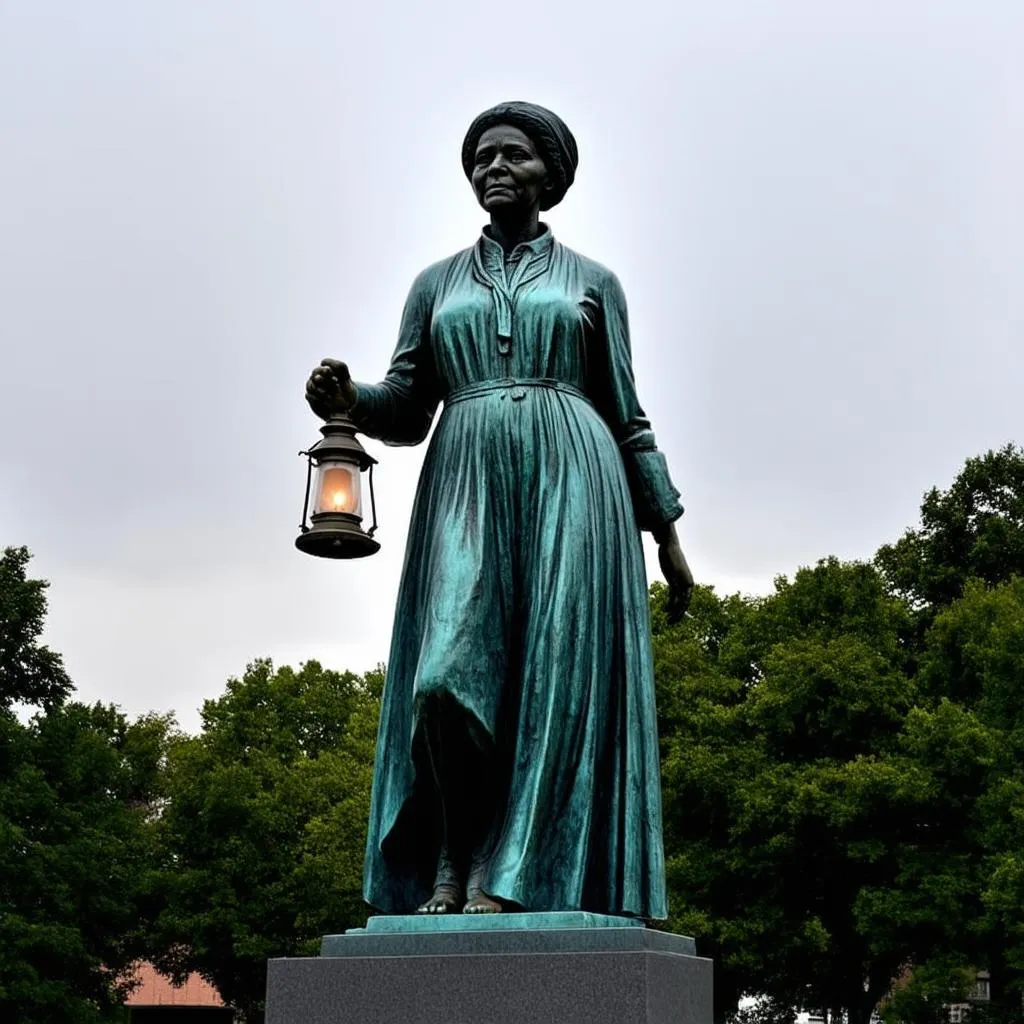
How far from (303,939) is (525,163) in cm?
4137

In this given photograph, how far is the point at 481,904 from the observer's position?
6.67 metres

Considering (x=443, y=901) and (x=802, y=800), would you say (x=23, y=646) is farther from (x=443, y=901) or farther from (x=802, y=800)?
(x=443, y=901)

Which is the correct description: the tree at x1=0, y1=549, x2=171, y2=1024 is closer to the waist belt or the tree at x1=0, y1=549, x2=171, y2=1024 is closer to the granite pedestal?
the waist belt

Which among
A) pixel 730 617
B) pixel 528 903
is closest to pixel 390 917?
pixel 528 903

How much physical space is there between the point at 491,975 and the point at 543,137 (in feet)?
12.7

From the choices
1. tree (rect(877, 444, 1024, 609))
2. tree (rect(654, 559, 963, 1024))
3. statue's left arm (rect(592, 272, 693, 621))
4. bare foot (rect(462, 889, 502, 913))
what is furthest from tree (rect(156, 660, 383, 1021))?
bare foot (rect(462, 889, 502, 913))

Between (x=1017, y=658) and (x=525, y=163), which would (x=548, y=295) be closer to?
(x=525, y=163)

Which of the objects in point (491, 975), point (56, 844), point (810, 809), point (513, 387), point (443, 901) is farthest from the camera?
point (56, 844)

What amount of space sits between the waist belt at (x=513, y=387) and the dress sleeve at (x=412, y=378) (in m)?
0.41

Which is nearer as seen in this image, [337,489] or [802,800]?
[337,489]

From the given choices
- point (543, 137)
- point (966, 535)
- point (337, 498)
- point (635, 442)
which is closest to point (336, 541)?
point (337, 498)

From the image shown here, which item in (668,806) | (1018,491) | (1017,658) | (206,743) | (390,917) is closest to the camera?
(390,917)

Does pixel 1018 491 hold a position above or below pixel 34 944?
above

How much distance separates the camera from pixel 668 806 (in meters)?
40.7
